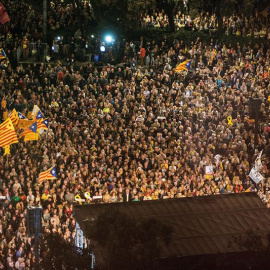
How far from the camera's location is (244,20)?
56812 mm

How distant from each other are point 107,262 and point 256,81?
25230mm

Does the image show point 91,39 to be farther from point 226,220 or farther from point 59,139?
point 226,220

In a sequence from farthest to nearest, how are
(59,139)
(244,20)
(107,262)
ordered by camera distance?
(244,20) < (59,139) < (107,262)

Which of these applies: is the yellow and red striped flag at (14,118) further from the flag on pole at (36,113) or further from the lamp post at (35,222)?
the lamp post at (35,222)

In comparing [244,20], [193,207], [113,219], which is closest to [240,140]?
[193,207]

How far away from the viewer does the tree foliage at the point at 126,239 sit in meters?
25.3

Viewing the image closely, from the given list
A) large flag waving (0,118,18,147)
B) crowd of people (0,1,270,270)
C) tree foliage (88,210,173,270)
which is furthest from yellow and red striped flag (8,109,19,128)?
tree foliage (88,210,173,270)

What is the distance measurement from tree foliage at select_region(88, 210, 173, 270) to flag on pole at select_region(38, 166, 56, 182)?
12423 millimetres

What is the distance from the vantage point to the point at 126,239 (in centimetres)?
2553

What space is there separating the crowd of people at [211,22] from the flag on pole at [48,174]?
759 inches

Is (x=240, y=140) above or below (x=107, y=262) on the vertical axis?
below

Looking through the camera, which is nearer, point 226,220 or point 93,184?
point 226,220

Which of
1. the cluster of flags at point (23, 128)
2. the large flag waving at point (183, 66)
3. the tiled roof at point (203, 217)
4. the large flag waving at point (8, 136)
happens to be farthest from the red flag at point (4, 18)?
the tiled roof at point (203, 217)

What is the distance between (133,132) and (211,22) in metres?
15.7
